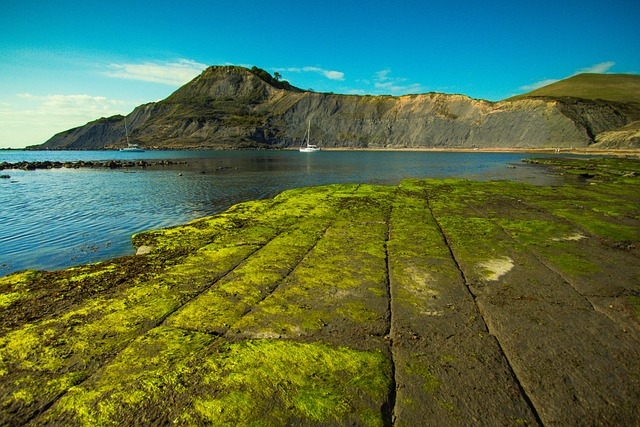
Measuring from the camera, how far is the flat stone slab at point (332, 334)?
5.28 metres

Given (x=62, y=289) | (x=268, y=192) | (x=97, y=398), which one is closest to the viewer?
(x=97, y=398)

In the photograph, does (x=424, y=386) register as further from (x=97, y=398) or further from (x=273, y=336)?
(x=97, y=398)

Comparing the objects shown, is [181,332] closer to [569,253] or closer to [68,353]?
Answer: [68,353]

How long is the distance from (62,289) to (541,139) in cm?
20648

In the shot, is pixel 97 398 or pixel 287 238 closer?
pixel 97 398

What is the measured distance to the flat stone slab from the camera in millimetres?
5281

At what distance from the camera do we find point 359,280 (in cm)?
1031

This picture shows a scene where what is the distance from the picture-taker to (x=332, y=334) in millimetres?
7344

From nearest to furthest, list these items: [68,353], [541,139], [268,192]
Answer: [68,353], [268,192], [541,139]

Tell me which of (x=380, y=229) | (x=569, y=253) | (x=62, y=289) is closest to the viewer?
(x=62, y=289)

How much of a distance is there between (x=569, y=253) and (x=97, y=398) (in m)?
15.3

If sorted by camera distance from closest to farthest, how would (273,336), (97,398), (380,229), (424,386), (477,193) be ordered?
1. (97,398)
2. (424,386)
3. (273,336)
4. (380,229)
5. (477,193)

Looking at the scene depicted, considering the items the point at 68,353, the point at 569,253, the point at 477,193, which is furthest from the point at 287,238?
the point at 477,193

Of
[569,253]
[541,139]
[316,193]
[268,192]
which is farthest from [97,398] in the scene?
[541,139]
